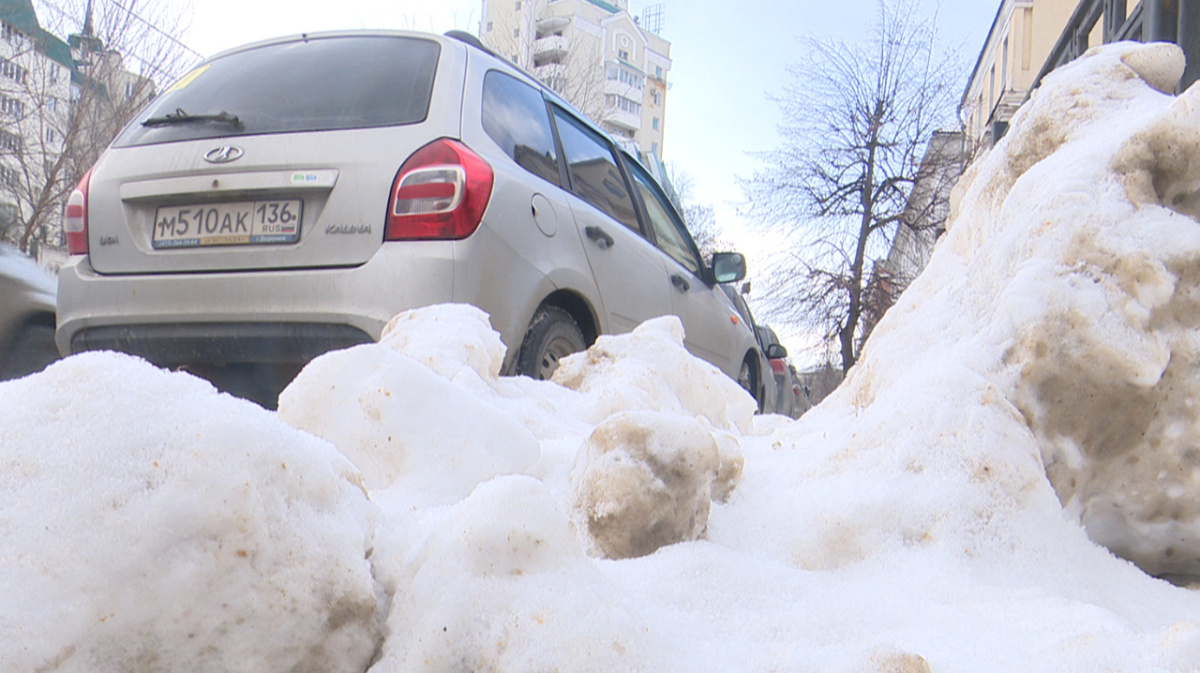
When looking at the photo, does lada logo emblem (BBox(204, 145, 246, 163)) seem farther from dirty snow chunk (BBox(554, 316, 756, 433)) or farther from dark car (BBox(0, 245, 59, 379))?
dark car (BBox(0, 245, 59, 379))

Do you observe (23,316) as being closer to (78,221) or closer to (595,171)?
(78,221)

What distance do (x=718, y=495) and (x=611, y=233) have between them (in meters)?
2.33

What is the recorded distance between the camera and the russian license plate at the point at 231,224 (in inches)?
105

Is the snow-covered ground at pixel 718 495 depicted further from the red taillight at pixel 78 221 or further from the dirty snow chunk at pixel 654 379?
the red taillight at pixel 78 221

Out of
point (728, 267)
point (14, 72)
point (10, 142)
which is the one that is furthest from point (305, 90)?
point (14, 72)

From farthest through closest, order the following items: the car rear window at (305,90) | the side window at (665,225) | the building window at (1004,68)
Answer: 1. the building window at (1004,68)
2. the side window at (665,225)
3. the car rear window at (305,90)

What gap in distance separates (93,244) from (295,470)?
2514 mm

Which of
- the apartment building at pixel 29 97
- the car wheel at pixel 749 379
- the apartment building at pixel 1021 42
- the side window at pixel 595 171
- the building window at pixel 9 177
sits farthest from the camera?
the apartment building at pixel 1021 42

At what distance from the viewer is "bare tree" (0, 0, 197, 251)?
12.4 m

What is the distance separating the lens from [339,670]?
85 centimetres

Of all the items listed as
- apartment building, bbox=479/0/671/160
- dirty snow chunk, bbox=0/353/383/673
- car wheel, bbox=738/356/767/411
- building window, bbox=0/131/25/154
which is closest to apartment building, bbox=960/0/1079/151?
apartment building, bbox=479/0/671/160

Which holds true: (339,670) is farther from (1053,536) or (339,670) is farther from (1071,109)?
(1071,109)

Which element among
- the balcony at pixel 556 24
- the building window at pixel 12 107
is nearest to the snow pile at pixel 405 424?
the building window at pixel 12 107

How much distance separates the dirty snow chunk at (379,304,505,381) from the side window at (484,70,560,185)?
3.84ft
